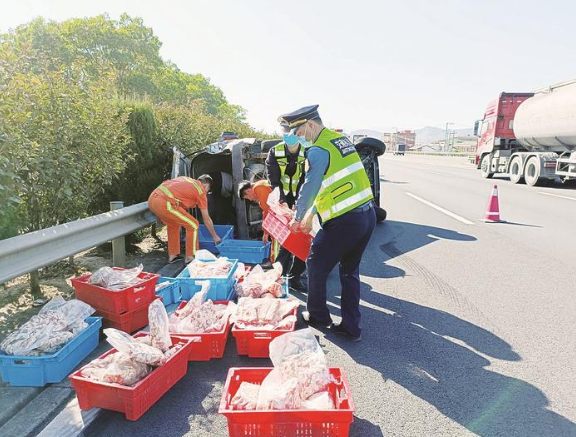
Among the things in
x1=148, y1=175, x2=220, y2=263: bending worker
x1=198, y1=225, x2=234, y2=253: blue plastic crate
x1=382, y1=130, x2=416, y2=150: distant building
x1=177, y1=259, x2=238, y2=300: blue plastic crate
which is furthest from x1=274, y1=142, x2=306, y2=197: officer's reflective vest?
x1=382, y1=130, x2=416, y2=150: distant building

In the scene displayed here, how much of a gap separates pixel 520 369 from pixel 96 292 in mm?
3611

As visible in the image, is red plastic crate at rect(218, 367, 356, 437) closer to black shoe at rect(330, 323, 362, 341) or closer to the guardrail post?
black shoe at rect(330, 323, 362, 341)

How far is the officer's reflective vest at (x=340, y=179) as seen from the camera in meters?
3.57

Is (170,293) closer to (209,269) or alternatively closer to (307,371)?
(209,269)

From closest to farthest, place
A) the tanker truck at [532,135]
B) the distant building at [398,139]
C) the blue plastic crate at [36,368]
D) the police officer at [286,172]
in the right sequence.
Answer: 1. the blue plastic crate at [36,368]
2. the police officer at [286,172]
3. the tanker truck at [532,135]
4. the distant building at [398,139]

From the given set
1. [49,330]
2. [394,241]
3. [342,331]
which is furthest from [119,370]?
[394,241]

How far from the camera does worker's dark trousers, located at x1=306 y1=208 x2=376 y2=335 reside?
12.0 ft

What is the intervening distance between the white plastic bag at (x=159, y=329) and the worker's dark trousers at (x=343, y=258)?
1434 mm

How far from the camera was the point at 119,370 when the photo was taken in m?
2.65

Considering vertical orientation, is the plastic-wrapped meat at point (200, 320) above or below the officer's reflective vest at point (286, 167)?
below

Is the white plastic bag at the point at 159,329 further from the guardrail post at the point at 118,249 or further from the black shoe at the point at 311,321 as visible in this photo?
the guardrail post at the point at 118,249

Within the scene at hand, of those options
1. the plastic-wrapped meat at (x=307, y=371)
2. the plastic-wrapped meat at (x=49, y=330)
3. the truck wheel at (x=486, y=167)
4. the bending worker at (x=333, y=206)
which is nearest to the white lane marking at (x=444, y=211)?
the bending worker at (x=333, y=206)

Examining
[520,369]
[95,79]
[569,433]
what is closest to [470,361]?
[520,369]

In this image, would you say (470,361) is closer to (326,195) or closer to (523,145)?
(326,195)
